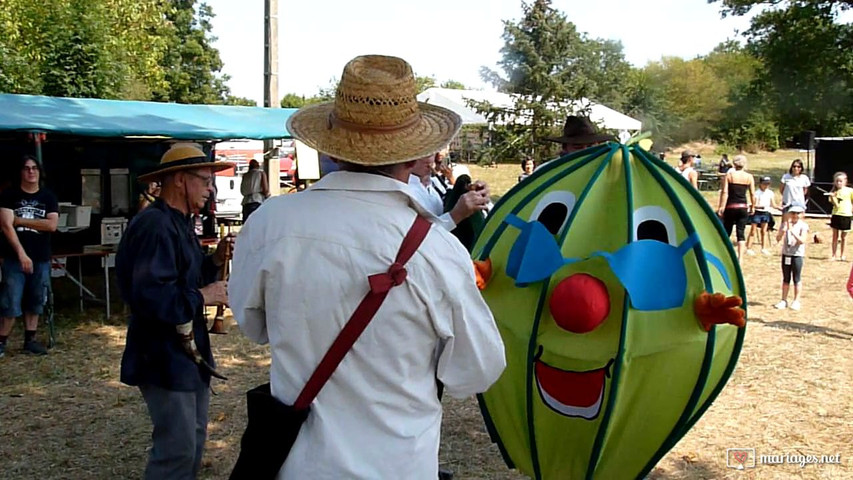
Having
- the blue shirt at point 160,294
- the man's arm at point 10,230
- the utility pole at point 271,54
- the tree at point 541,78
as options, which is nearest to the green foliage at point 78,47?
the utility pole at point 271,54

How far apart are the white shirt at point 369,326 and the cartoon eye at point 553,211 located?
1.20 metres

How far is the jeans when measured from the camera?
20.9ft

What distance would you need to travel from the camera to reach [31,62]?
18.1 metres

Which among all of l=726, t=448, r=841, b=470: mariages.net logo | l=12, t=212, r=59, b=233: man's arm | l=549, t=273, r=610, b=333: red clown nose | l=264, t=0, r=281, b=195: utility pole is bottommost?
Result: l=726, t=448, r=841, b=470: mariages.net logo

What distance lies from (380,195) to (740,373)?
17.5ft

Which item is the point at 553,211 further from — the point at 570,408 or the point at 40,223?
the point at 40,223

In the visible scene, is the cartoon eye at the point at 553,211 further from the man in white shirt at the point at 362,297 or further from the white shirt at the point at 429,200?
the man in white shirt at the point at 362,297

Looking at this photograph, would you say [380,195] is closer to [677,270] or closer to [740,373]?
[677,270]

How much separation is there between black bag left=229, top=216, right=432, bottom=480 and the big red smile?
3.95 ft

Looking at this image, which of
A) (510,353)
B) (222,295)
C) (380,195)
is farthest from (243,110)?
(380,195)

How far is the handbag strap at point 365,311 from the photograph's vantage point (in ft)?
5.78

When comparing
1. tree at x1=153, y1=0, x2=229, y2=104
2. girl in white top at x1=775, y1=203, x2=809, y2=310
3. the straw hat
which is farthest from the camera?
tree at x1=153, y1=0, x2=229, y2=104

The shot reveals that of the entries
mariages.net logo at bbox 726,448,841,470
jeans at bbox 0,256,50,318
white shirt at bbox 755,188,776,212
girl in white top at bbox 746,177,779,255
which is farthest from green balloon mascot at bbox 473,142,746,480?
white shirt at bbox 755,188,776,212

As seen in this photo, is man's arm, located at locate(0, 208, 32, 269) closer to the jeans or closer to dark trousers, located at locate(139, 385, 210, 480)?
the jeans
